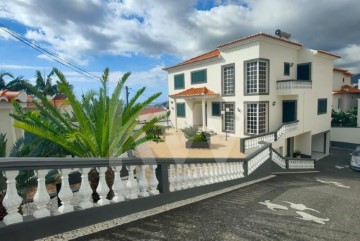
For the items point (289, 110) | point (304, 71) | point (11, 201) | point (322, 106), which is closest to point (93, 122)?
point (11, 201)

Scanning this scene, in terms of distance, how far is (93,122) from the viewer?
4859 mm

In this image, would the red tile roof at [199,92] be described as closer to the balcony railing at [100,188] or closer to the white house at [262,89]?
the white house at [262,89]

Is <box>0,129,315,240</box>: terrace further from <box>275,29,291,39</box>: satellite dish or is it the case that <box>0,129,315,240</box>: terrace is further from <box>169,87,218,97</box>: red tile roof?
<box>275,29,291,39</box>: satellite dish

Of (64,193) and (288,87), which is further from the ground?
(288,87)

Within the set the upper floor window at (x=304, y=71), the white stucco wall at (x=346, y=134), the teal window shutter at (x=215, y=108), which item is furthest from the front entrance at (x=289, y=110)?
the white stucco wall at (x=346, y=134)

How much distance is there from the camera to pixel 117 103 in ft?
15.4

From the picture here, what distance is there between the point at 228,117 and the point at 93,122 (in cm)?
1543

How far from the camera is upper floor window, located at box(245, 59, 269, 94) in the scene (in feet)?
54.7

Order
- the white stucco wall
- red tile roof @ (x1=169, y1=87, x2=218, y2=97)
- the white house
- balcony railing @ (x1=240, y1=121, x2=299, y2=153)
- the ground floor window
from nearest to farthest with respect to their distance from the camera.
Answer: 1. balcony railing @ (x1=240, y1=121, x2=299, y2=153)
2. the white house
3. the ground floor window
4. red tile roof @ (x1=169, y1=87, x2=218, y2=97)
5. the white stucco wall

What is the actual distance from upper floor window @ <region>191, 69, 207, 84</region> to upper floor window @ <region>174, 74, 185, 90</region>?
169 centimetres

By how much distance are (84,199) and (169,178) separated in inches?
65.7

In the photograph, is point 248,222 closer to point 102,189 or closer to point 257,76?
point 102,189

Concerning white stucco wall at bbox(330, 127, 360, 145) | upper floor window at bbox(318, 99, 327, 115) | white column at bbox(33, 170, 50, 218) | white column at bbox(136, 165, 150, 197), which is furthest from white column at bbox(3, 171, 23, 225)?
white stucco wall at bbox(330, 127, 360, 145)

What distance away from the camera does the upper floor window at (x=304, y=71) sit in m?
19.6
